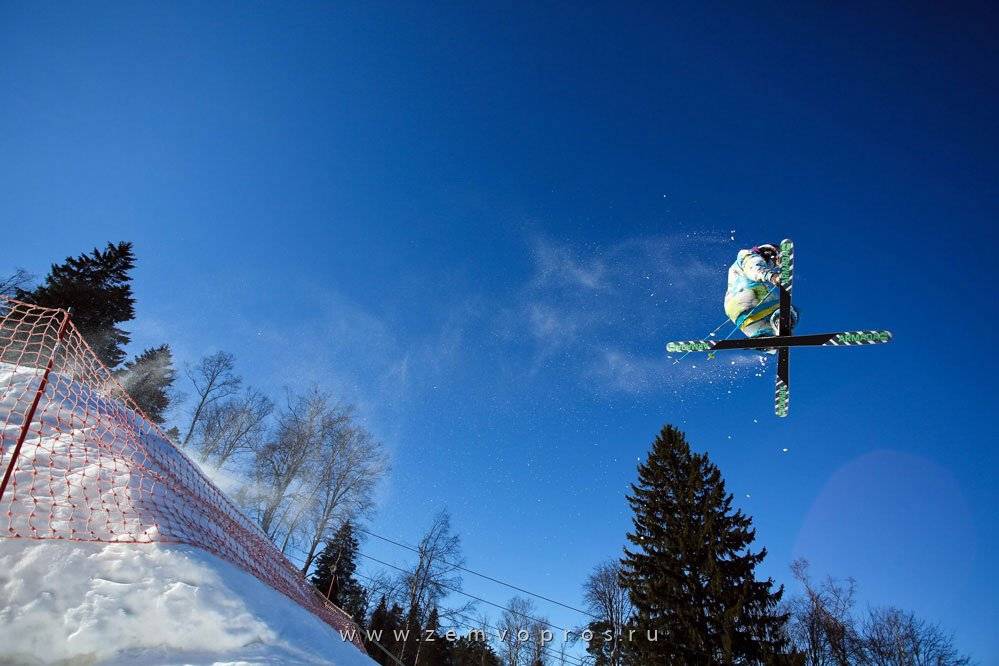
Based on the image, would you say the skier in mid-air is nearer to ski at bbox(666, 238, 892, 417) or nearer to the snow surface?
ski at bbox(666, 238, 892, 417)

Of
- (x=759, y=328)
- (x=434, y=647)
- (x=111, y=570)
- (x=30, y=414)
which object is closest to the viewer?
(x=30, y=414)

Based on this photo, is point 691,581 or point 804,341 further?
point 691,581

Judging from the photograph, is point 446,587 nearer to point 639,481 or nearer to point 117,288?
point 639,481

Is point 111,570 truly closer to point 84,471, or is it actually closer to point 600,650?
point 84,471

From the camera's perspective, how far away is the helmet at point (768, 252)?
6895 millimetres

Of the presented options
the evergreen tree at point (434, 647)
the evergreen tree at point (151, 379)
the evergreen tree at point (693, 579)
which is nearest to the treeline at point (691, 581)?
the evergreen tree at point (693, 579)

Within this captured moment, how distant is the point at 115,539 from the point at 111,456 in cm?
180

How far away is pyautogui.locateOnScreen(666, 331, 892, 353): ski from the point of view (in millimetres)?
6711

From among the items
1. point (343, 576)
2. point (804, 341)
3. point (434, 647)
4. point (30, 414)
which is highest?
point (804, 341)

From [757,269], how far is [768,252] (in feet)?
1.33

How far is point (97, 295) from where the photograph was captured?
22.6 meters

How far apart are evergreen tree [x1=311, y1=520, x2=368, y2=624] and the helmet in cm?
2294

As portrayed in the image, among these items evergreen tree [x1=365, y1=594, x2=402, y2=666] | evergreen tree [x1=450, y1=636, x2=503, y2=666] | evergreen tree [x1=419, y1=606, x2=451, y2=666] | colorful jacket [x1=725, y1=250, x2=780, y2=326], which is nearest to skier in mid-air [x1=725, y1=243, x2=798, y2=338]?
colorful jacket [x1=725, y1=250, x2=780, y2=326]

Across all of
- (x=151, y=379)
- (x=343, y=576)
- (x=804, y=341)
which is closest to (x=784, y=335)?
(x=804, y=341)
